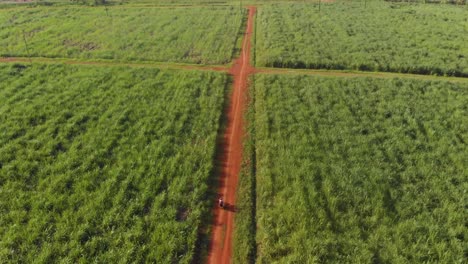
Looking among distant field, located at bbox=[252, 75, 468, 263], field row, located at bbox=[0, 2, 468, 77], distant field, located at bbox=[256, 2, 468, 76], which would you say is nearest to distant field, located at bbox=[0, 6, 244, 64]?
field row, located at bbox=[0, 2, 468, 77]

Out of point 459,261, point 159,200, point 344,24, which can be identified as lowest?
point 459,261

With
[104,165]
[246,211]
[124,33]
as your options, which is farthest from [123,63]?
[246,211]

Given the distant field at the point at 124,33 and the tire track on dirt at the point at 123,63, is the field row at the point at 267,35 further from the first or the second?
the tire track on dirt at the point at 123,63

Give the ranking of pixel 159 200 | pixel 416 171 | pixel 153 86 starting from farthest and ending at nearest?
pixel 153 86 → pixel 416 171 → pixel 159 200

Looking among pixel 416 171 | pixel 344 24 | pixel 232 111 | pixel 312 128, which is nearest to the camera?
pixel 416 171

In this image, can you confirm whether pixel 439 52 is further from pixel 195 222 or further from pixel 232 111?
pixel 195 222

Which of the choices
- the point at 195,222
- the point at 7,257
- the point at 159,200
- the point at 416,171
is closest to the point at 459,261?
the point at 416,171

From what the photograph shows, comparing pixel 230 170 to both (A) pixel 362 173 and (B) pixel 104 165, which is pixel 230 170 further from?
(A) pixel 362 173
